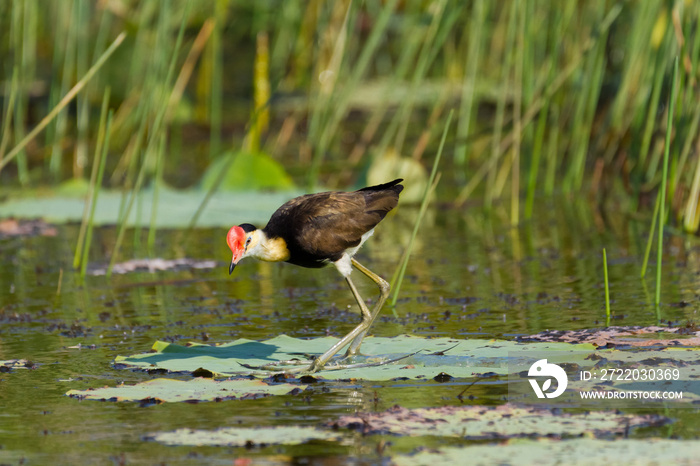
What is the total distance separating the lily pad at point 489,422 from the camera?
131 inches

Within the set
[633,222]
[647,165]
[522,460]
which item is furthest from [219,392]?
[647,165]

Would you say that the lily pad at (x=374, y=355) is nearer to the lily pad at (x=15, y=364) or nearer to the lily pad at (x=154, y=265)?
the lily pad at (x=15, y=364)

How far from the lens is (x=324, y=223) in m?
4.75

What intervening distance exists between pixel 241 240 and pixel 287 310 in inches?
44.4

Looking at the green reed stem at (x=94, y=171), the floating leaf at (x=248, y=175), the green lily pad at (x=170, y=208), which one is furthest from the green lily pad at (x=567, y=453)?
the floating leaf at (x=248, y=175)

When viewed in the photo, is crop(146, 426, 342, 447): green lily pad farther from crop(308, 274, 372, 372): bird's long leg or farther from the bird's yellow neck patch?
the bird's yellow neck patch

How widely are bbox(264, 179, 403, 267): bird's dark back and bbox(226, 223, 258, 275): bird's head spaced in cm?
9

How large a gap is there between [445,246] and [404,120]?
3.09ft

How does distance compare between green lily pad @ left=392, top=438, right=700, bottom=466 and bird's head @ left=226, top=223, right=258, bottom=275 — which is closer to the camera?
green lily pad @ left=392, top=438, right=700, bottom=466

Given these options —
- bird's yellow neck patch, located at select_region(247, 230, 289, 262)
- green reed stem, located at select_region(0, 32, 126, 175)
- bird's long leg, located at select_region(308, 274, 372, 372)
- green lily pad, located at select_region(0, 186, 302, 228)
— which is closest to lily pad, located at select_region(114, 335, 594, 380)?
bird's long leg, located at select_region(308, 274, 372, 372)

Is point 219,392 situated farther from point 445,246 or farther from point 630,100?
point 630,100

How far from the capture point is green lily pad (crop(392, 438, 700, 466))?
9.89ft

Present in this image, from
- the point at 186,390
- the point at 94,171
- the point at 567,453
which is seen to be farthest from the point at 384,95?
the point at 567,453

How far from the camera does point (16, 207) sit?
28.0ft
